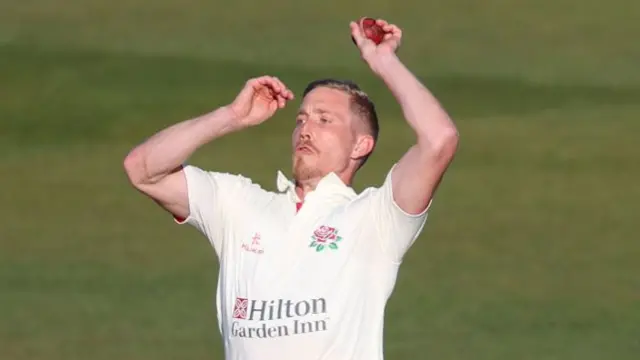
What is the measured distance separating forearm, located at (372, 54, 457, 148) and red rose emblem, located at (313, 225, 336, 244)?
522 millimetres

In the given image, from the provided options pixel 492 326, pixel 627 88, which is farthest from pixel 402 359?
pixel 627 88

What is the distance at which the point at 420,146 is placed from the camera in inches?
260

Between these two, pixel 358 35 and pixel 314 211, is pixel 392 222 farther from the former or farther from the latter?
pixel 358 35

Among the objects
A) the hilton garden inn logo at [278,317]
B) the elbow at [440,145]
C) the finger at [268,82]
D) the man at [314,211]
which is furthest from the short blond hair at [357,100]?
the hilton garden inn logo at [278,317]

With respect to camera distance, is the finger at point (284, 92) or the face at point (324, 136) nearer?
the face at point (324, 136)

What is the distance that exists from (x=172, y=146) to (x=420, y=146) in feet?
3.69

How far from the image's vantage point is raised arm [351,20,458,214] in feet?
21.5

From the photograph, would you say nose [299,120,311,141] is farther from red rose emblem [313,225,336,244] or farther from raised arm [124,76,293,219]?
red rose emblem [313,225,336,244]

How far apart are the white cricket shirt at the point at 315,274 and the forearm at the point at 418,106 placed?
0.26m

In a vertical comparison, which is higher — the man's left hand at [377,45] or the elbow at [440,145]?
the man's left hand at [377,45]

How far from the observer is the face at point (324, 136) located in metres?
7.00

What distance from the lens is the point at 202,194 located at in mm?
7129

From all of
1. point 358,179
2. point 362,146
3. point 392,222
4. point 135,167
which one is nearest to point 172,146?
point 135,167

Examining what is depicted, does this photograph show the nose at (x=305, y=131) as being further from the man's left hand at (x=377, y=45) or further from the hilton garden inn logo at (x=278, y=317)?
the hilton garden inn logo at (x=278, y=317)
